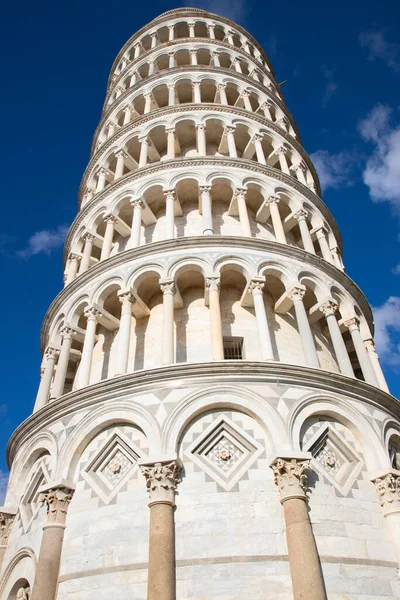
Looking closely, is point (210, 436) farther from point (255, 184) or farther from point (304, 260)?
point (255, 184)

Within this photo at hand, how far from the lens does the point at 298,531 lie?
32.7 ft

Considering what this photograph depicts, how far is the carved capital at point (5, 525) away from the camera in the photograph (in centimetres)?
1313

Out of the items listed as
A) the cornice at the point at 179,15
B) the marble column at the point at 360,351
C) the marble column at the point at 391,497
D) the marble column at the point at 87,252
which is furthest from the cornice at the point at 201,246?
the cornice at the point at 179,15

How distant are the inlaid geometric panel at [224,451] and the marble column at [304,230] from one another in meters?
7.86

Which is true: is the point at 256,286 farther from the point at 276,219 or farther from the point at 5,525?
the point at 5,525

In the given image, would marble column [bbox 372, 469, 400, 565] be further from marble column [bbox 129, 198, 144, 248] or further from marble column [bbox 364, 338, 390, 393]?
marble column [bbox 129, 198, 144, 248]

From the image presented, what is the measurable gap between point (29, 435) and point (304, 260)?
31.5 feet

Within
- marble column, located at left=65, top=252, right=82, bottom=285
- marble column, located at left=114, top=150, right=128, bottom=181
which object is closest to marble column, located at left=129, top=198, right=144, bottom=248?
marble column, located at left=114, top=150, right=128, bottom=181

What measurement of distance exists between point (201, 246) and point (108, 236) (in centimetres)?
422

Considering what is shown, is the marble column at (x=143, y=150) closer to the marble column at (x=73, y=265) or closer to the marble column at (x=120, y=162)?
the marble column at (x=120, y=162)

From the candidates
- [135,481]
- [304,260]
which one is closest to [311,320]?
[304,260]

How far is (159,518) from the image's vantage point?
33.6 ft

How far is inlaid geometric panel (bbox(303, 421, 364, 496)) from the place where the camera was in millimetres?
11602

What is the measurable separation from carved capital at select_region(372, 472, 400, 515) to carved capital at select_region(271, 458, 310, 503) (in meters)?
2.03
